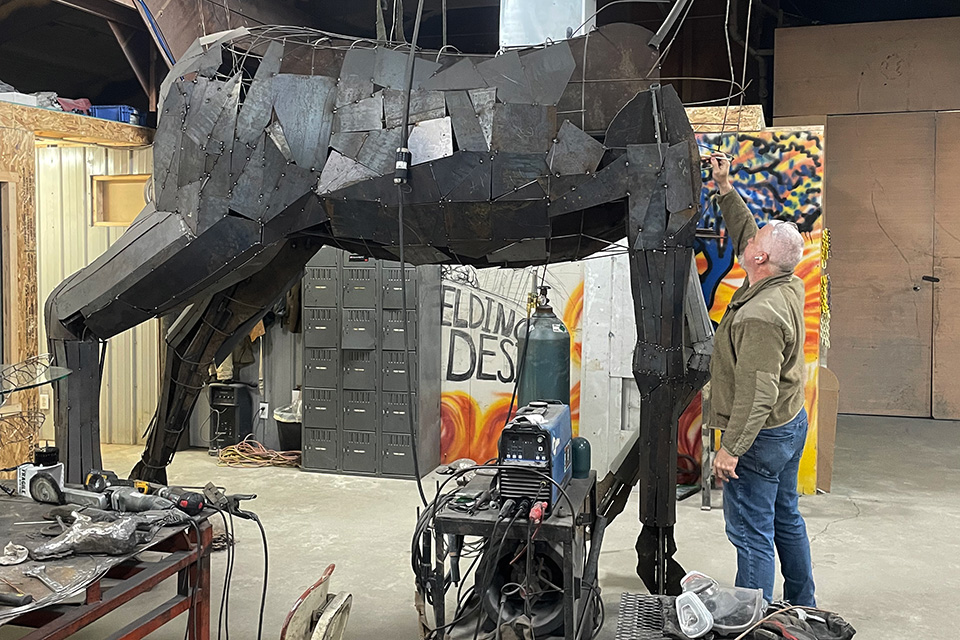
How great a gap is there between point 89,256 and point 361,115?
14.2 feet

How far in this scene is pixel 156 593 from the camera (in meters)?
4.10

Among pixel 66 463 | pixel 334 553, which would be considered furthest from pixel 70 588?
pixel 334 553

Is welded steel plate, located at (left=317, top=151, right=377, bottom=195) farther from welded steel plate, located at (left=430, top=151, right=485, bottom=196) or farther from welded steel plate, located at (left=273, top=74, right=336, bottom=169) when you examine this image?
welded steel plate, located at (left=430, top=151, right=485, bottom=196)

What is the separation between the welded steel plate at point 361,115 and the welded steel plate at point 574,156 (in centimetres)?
71

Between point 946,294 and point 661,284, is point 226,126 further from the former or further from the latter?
point 946,294

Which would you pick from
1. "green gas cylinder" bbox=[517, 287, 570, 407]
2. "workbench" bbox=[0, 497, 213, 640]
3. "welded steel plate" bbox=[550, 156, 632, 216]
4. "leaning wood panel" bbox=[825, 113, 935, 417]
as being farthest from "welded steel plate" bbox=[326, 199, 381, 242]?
"leaning wood panel" bbox=[825, 113, 935, 417]

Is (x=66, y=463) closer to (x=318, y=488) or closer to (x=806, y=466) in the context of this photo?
(x=318, y=488)

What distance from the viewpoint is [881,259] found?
28.4 ft

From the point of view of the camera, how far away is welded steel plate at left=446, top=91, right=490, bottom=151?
336cm

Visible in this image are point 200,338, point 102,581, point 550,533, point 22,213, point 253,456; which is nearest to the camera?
point 550,533

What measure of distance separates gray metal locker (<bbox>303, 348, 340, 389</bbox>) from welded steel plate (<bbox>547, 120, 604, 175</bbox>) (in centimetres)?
331

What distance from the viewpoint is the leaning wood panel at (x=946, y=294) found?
8.41 meters

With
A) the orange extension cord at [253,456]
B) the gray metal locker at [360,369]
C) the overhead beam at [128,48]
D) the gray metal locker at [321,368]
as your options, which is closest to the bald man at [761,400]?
the gray metal locker at [360,369]

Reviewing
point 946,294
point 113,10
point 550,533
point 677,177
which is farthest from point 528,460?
point 946,294
